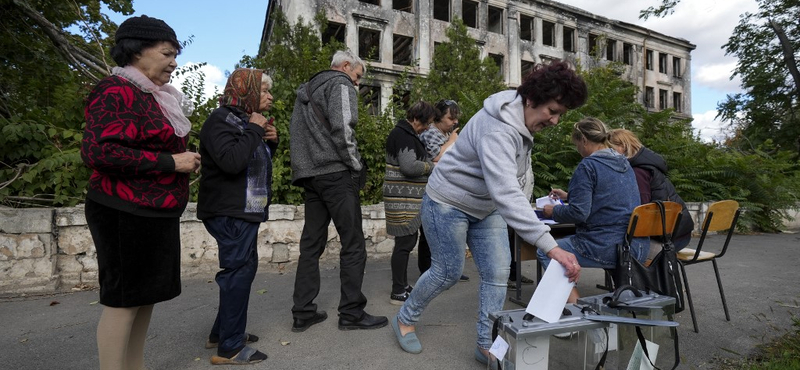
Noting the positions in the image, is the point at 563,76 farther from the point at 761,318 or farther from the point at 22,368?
the point at 22,368

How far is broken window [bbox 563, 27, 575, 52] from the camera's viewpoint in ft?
112

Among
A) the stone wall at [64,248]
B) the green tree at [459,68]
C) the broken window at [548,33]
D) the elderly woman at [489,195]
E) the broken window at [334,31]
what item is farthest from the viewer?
the broken window at [548,33]

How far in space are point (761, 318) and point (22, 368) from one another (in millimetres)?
5390

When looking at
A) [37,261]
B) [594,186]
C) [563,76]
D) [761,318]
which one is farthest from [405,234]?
[37,261]

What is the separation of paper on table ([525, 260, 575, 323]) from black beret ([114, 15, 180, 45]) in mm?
2052

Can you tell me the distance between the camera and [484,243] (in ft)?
8.75

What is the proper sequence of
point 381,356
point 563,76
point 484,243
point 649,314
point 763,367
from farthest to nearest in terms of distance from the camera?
point 381,356 < point 484,243 < point 763,367 < point 563,76 < point 649,314

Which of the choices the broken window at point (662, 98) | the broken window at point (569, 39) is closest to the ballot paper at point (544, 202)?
the broken window at point (569, 39)

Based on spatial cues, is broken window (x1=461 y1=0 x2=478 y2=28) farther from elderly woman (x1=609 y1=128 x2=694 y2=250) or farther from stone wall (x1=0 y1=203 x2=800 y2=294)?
elderly woman (x1=609 y1=128 x2=694 y2=250)

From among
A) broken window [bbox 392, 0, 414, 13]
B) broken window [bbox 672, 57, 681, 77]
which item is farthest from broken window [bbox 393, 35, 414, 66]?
broken window [bbox 672, 57, 681, 77]

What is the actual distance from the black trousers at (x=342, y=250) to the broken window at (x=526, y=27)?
31935 millimetres

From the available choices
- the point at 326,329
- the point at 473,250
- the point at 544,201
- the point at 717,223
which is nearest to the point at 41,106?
the point at 326,329

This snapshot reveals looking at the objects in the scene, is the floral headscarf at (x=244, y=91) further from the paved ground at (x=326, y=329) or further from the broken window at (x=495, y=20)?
the broken window at (x=495, y=20)

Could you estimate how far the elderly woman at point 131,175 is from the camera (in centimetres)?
193
